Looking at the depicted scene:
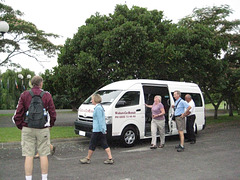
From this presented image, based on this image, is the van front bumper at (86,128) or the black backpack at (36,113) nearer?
the black backpack at (36,113)

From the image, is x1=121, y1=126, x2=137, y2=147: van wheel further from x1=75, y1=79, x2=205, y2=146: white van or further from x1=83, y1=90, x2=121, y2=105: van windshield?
x1=83, y1=90, x2=121, y2=105: van windshield

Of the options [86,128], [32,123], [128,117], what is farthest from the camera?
[128,117]

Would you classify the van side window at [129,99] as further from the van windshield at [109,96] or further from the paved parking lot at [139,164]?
the paved parking lot at [139,164]

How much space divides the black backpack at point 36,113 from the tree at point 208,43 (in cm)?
991

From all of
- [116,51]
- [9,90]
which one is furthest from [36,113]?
[9,90]

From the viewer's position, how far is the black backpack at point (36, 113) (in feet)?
13.6

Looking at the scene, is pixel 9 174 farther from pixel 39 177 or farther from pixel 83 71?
pixel 83 71

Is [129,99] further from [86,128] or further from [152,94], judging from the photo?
[152,94]

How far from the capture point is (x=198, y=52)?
500 inches

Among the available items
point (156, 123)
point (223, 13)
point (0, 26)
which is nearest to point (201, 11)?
point (223, 13)

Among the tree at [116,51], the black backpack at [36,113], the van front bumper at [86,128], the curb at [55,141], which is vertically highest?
the tree at [116,51]

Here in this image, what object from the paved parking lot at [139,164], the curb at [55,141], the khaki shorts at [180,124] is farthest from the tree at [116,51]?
the paved parking lot at [139,164]

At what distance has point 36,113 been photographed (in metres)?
4.16

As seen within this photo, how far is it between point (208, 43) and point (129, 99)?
670 centimetres
